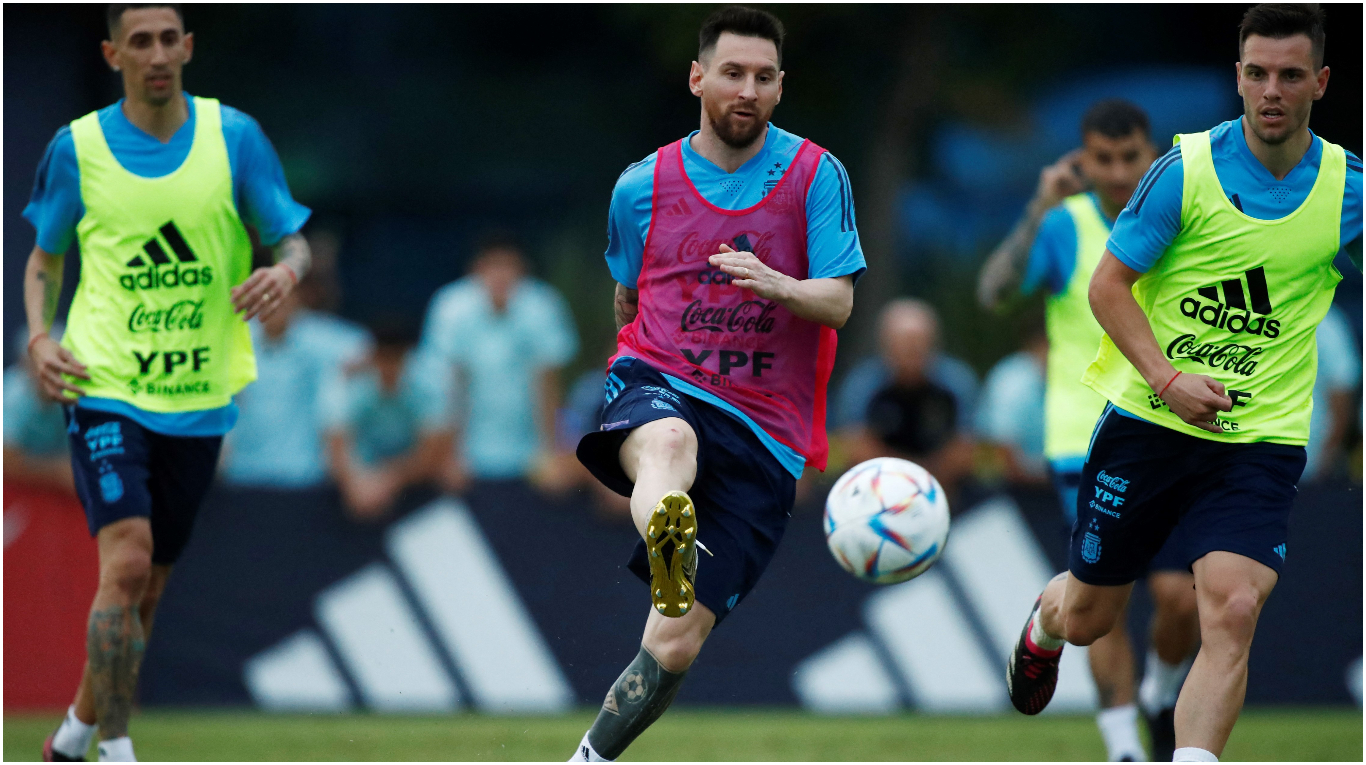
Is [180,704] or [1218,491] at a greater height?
[1218,491]

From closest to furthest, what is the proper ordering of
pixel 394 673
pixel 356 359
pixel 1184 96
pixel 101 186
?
pixel 101 186 → pixel 394 673 → pixel 356 359 → pixel 1184 96

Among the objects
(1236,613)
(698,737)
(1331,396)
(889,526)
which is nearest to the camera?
(1236,613)

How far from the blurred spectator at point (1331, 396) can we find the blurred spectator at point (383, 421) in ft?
19.9

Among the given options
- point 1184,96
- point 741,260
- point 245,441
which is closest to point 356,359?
point 245,441

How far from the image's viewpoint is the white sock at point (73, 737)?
7137 millimetres

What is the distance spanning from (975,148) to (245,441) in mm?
10169

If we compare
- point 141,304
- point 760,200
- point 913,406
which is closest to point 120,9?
point 141,304

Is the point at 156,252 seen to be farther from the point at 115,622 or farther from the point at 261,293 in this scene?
the point at 115,622

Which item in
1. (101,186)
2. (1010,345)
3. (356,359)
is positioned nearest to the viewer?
(101,186)

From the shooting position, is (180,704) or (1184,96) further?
(1184,96)

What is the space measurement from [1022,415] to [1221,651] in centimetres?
513

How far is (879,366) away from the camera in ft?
36.3

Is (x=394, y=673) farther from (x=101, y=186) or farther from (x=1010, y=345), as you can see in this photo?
(x=1010, y=345)

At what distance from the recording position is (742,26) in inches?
238
